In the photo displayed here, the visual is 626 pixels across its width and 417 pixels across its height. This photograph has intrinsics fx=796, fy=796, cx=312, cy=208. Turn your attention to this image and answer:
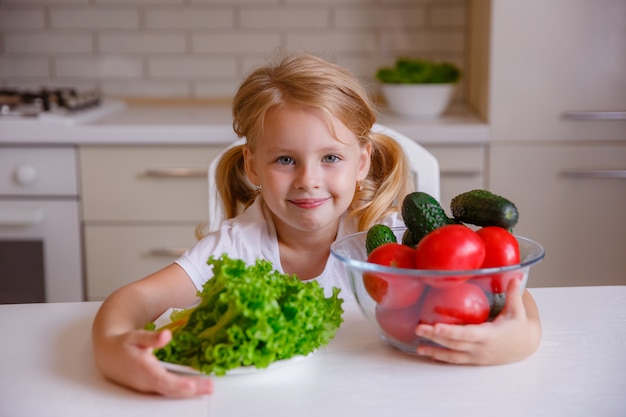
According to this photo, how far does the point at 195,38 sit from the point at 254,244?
5.60ft

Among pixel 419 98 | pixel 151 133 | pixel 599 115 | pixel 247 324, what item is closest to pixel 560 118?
pixel 599 115

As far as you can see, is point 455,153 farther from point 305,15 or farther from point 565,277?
point 305,15

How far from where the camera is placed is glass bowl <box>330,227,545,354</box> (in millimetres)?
867

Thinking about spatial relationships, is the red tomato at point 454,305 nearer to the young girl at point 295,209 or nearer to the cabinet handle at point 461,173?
the young girl at point 295,209

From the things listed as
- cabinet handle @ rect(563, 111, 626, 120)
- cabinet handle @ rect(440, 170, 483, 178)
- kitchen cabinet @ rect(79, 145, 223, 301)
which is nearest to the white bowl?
cabinet handle @ rect(440, 170, 483, 178)

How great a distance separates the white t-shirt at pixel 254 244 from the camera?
1.41 meters

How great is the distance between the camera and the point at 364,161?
149cm

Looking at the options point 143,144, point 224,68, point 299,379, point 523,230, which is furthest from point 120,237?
point 299,379

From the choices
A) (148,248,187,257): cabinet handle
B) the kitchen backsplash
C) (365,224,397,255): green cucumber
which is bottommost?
(148,248,187,257): cabinet handle

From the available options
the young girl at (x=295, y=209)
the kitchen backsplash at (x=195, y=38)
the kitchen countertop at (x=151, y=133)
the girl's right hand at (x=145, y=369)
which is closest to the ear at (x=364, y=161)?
the young girl at (x=295, y=209)

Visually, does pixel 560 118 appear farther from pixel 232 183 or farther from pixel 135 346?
pixel 135 346

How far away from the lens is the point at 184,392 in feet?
2.73

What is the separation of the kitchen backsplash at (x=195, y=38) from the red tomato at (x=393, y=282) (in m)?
2.12

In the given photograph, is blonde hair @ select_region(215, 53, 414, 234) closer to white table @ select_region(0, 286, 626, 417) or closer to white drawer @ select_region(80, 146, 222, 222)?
white table @ select_region(0, 286, 626, 417)
